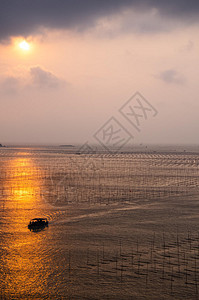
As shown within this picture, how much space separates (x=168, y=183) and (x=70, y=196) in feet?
107

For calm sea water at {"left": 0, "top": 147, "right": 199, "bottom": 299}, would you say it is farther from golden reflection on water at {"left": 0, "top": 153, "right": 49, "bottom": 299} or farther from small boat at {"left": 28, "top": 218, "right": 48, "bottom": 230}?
small boat at {"left": 28, "top": 218, "right": 48, "bottom": 230}

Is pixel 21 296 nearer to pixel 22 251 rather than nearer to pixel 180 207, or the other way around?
pixel 22 251

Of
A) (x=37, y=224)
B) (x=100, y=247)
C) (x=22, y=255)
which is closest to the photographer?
(x=22, y=255)

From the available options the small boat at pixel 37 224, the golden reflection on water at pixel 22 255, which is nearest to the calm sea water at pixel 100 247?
the golden reflection on water at pixel 22 255

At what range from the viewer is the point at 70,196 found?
68250mm

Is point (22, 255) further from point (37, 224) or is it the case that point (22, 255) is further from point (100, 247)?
point (37, 224)

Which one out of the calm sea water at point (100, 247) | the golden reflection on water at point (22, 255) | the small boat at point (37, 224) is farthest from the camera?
the small boat at point (37, 224)

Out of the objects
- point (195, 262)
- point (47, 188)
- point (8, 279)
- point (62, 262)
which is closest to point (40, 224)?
point (62, 262)

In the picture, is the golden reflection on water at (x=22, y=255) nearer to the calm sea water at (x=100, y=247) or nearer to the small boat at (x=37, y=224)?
the calm sea water at (x=100, y=247)

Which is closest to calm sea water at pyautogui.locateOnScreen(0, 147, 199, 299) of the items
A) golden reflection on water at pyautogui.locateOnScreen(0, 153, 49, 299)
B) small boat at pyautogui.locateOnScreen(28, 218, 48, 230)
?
golden reflection on water at pyautogui.locateOnScreen(0, 153, 49, 299)

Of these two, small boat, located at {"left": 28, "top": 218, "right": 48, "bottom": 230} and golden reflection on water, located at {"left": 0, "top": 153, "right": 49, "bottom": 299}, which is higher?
small boat, located at {"left": 28, "top": 218, "right": 48, "bottom": 230}

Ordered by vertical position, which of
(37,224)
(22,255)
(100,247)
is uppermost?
(37,224)

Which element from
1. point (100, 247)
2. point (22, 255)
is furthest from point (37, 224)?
point (100, 247)

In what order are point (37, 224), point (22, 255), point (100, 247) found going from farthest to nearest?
point (37, 224) → point (100, 247) → point (22, 255)
